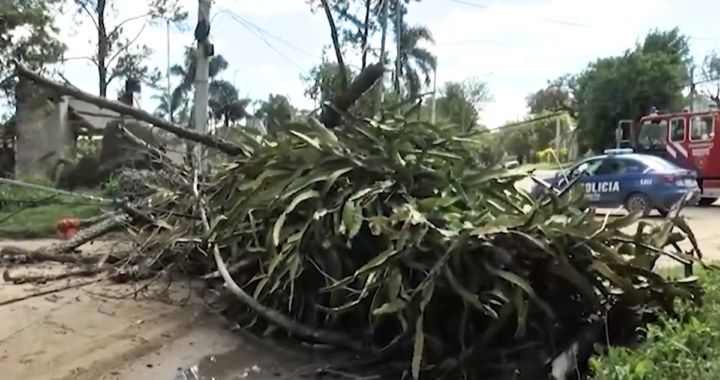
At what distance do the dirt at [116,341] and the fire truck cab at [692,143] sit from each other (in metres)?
15.1

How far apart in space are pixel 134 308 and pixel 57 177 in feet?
41.9

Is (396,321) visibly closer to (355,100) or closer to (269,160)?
(269,160)

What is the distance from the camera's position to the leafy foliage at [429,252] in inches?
186

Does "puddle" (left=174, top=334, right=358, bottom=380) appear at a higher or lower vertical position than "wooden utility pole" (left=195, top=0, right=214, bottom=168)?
lower

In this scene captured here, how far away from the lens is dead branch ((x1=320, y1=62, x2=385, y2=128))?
267 inches

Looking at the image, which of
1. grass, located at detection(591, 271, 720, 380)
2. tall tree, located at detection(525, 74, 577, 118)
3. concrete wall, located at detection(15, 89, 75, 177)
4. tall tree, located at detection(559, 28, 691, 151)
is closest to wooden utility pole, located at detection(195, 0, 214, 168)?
grass, located at detection(591, 271, 720, 380)

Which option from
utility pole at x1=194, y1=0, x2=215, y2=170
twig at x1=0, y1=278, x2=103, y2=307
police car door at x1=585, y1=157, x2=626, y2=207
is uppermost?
utility pole at x1=194, y1=0, x2=215, y2=170

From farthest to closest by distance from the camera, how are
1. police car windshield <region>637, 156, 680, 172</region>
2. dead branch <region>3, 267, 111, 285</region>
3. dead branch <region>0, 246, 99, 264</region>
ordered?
1. police car windshield <region>637, 156, 680, 172</region>
2. dead branch <region>0, 246, 99, 264</region>
3. dead branch <region>3, 267, 111, 285</region>

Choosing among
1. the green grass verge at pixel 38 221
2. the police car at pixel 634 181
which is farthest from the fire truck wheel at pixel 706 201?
the green grass verge at pixel 38 221

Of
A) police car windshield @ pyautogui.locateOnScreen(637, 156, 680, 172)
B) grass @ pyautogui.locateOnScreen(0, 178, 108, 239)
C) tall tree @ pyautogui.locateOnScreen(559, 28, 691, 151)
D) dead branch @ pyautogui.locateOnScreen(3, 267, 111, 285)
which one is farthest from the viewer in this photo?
tall tree @ pyautogui.locateOnScreen(559, 28, 691, 151)

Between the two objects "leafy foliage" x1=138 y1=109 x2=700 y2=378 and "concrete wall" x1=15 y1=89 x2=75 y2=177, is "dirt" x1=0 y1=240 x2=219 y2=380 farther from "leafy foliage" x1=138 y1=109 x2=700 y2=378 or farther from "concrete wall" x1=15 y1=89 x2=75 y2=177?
"concrete wall" x1=15 y1=89 x2=75 y2=177

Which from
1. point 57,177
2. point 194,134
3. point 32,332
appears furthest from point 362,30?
point 32,332

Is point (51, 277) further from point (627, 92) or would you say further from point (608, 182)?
point (627, 92)

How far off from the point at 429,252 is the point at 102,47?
27.1 metres
